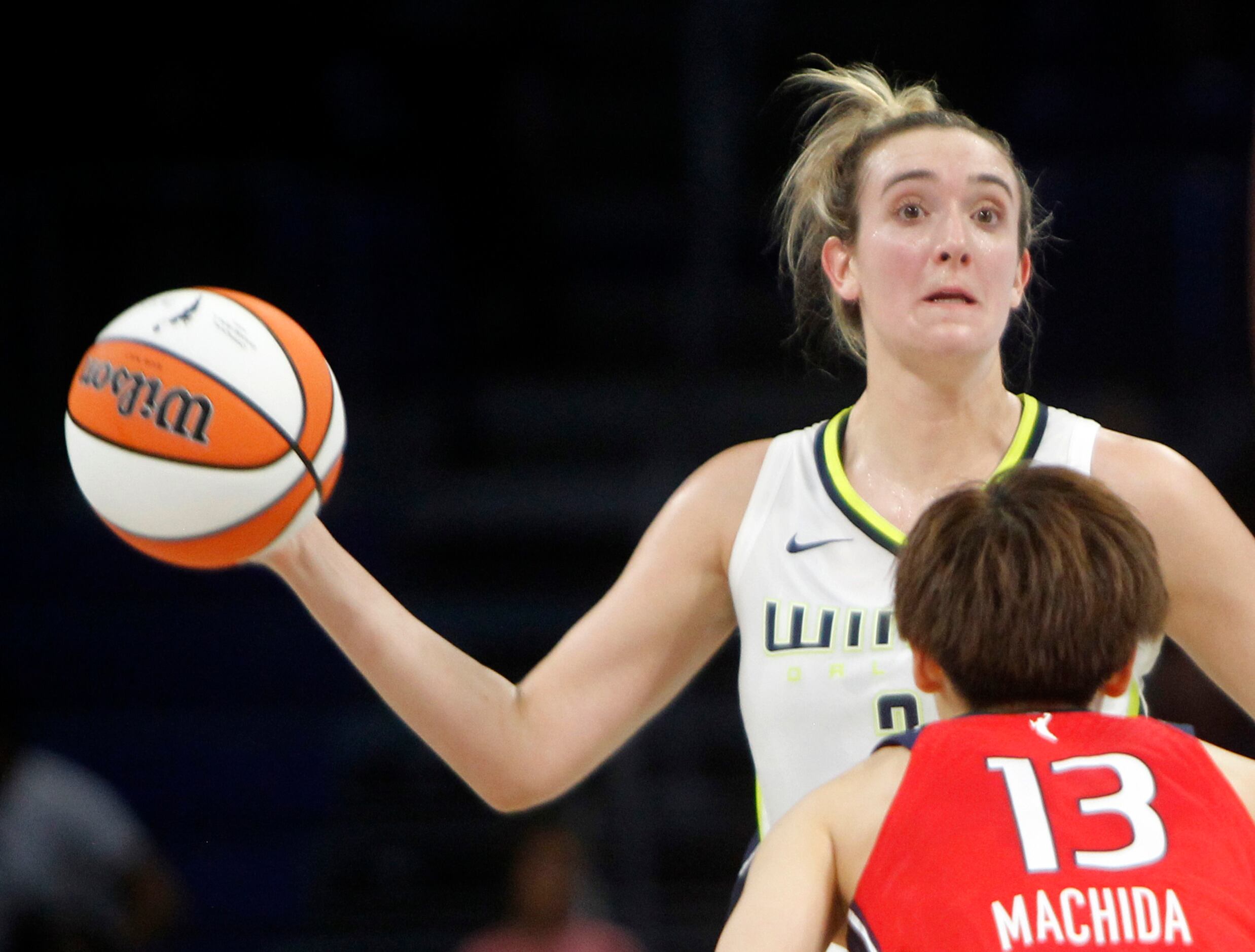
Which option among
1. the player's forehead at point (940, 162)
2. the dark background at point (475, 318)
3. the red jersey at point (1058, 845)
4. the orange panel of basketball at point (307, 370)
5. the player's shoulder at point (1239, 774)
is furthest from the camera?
the dark background at point (475, 318)

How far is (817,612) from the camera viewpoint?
2.42 meters

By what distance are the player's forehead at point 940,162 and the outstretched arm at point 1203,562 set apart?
19.8 inches

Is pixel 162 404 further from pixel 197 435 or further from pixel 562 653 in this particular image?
pixel 562 653

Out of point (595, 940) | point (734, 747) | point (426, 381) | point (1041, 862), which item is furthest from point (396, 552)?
point (1041, 862)

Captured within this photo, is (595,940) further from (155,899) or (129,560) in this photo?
(129,560)

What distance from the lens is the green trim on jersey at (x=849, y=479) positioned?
2.46 meters

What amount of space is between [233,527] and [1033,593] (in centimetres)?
117

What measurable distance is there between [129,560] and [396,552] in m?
1.10

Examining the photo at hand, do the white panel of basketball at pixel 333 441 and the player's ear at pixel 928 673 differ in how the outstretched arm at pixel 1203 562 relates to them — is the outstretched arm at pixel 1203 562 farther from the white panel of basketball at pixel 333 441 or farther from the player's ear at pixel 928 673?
the white panel of basketball at pixel 333 441

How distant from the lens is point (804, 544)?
2.49 metres

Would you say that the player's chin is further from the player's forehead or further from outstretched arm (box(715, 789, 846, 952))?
outstretched arm (box(715, 789, 846, 952))

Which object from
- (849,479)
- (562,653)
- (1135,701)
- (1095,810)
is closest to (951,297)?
(849,479)

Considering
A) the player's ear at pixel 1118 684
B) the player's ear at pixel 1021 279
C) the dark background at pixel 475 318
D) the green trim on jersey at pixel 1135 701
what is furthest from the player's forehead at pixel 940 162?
the dark background at pixel 475 318

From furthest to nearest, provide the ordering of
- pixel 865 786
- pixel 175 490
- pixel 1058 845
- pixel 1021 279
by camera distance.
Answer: pixel 1021 279 < pixel 175 490 < pixel 865 786 < pixel 1058 845
